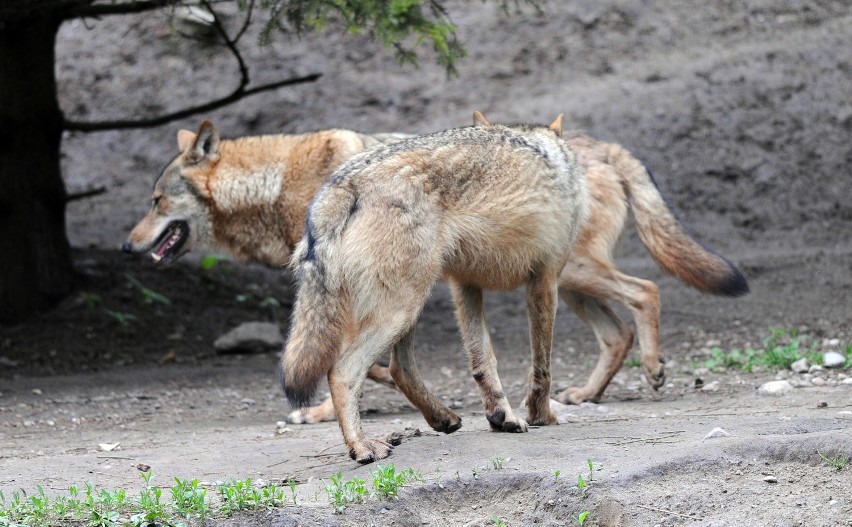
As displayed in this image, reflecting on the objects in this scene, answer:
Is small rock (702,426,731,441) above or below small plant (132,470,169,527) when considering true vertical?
above

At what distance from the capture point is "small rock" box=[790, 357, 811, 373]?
730 cm

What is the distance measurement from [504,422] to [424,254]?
44.2 inches

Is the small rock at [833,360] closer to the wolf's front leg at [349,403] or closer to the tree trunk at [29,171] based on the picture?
the wolf's front leg at [349,403]

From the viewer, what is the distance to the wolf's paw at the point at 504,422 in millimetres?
5430

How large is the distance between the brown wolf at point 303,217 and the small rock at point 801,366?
Result: 78 cm

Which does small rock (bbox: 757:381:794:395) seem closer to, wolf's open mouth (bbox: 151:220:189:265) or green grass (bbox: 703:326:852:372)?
green grass (bbox: 703:326:852:372)

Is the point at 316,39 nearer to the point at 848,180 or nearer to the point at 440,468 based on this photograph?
the point at 848,180

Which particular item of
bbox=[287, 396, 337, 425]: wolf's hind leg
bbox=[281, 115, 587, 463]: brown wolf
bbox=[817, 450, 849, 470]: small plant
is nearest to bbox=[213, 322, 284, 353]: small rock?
bbox=[287, 396, 337, 425]: wolf's hind leg

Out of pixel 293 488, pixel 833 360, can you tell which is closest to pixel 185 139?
pixel 293 488

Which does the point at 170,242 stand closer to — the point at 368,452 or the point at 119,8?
the point at 119,8

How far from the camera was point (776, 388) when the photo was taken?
22.2 feet

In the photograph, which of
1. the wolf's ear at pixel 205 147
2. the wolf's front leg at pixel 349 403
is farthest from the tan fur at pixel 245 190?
the wolf's front leg at pixel 349 403

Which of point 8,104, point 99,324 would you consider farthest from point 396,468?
point 8,104

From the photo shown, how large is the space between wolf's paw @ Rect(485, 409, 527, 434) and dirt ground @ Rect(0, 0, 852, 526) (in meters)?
0.11
